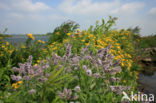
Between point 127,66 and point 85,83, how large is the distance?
136 inches

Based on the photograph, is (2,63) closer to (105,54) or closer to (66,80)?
(66,80)

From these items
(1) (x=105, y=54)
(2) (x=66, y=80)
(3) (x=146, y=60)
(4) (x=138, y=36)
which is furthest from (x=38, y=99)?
(4) (x=138, y=36)

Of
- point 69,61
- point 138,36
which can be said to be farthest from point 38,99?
point 138,36

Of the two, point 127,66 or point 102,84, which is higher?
point 102,84

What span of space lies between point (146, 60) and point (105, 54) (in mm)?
8459

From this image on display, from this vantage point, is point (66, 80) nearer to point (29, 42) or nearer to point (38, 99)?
point (38, 99)

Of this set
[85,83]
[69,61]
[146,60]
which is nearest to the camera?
[85,83]

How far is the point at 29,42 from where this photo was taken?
462 centimetres

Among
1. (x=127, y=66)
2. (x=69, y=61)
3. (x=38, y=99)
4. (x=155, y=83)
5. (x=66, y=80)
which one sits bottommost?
(x=155, y=83)

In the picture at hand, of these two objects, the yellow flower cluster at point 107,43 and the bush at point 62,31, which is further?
the bush at point 62,31

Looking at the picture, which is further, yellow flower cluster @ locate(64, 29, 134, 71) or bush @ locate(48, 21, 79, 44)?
bush @ locate(48, 21, 79, 44)

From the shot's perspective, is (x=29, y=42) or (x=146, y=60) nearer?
(x=29, y=42)

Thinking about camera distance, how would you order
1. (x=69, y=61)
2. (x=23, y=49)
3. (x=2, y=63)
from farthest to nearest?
1. (x=23, y=49)
2. (x=2, y=63)
3. (x=69, y=61)

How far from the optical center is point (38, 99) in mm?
1545
